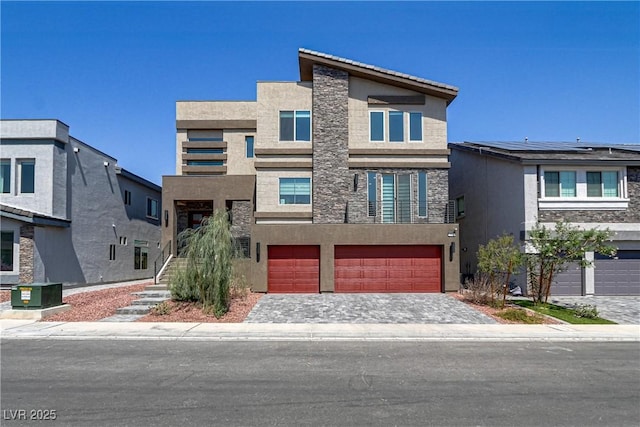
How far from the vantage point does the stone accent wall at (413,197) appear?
72.8 ft

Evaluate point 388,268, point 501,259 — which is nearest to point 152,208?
point 388,268

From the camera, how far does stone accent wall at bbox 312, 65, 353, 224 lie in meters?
22.2

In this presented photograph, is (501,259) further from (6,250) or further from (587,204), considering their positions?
(6,250)

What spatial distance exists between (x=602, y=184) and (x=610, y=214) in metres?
1.45

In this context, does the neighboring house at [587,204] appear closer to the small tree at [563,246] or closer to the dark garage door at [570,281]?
the dark garage door at [570,281]

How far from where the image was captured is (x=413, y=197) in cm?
2244

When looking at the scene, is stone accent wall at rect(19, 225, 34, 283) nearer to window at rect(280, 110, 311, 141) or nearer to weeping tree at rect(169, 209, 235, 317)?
weeping tree at rect(169, 209, 235, 317)

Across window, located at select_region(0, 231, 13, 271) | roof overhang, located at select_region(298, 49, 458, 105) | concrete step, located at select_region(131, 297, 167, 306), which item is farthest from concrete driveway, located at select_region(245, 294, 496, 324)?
window, located at select_region(0, 231, 13, 271)

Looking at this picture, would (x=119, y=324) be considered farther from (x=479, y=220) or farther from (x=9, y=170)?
(x=479, y=220)

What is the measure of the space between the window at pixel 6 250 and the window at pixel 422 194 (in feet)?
62.8

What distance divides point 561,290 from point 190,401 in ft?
63.2

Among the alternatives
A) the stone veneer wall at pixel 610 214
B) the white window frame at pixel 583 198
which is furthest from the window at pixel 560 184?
the stone veneer wall at pixel 610 214

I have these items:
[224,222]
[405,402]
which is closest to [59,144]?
[224,222]

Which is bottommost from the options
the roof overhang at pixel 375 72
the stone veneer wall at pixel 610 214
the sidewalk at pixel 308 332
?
the sidewalk at pixel 308 332
